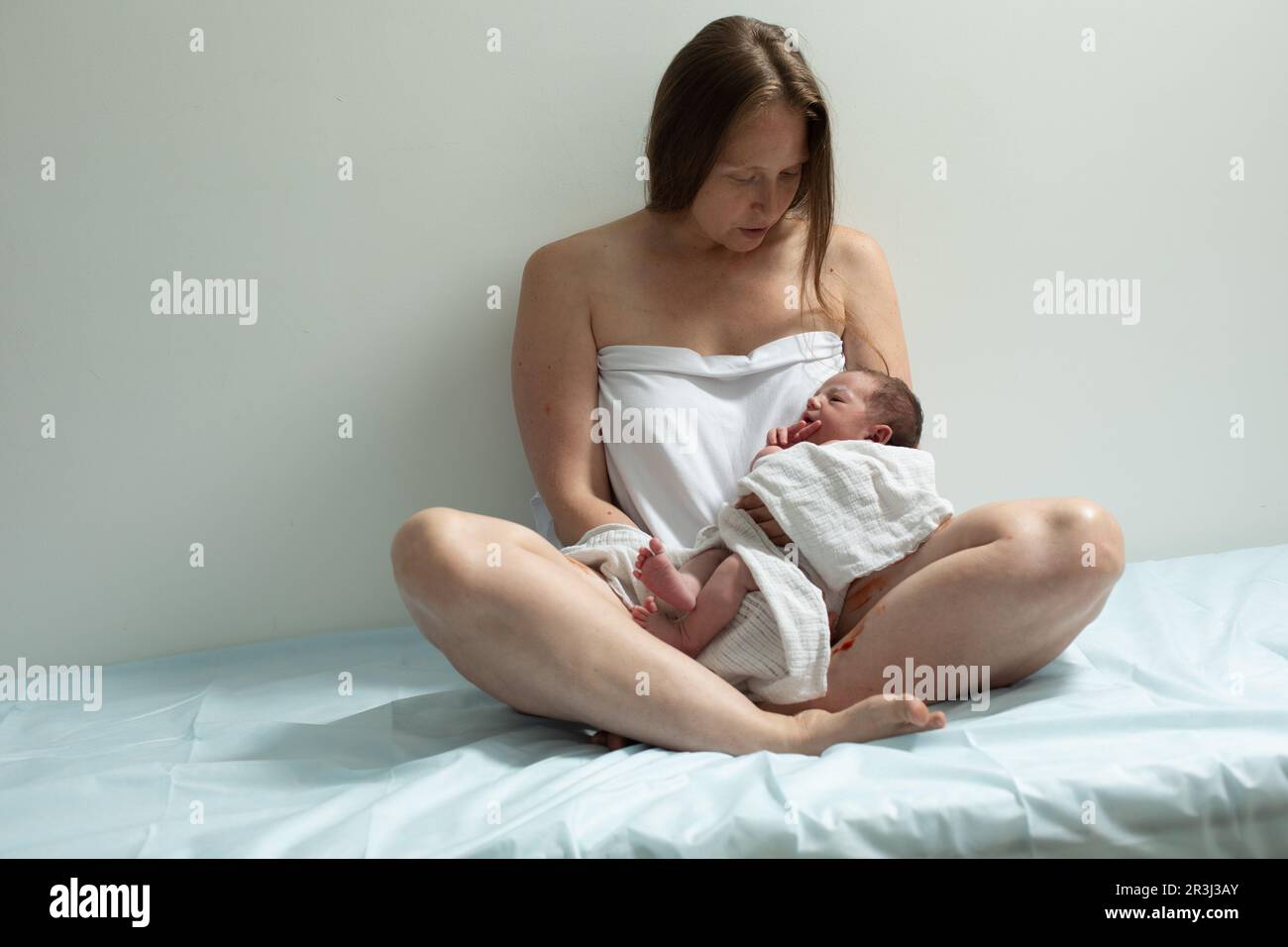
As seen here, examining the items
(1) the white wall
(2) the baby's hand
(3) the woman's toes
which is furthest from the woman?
(1) the white wall

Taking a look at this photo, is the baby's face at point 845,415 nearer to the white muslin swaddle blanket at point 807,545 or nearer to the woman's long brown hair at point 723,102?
the white muslin swaddle blanket at point 807,545

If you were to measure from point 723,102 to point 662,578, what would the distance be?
0.71 m

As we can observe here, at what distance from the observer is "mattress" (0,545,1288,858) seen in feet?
3.84

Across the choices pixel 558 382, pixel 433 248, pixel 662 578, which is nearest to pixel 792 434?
pixel 662 578

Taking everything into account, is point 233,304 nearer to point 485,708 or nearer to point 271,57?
point 271,57

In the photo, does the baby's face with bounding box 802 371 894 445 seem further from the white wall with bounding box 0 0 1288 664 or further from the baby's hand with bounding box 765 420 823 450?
the white wall with bounding box 0 0 1288 664

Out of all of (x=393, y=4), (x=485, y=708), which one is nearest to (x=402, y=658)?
(x=485, y=708)

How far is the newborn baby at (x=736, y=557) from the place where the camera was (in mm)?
1432

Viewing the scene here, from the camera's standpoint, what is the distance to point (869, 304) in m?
1.93

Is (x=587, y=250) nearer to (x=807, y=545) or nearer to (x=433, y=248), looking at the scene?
(x=433, y=248)

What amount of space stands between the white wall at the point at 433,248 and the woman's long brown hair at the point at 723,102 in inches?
10.6

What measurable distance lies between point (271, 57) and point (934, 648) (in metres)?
1.35

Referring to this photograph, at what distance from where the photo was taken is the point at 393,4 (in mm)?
1953

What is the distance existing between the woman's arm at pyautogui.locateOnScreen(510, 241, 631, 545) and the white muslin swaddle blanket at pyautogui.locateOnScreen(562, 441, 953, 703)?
298mm
